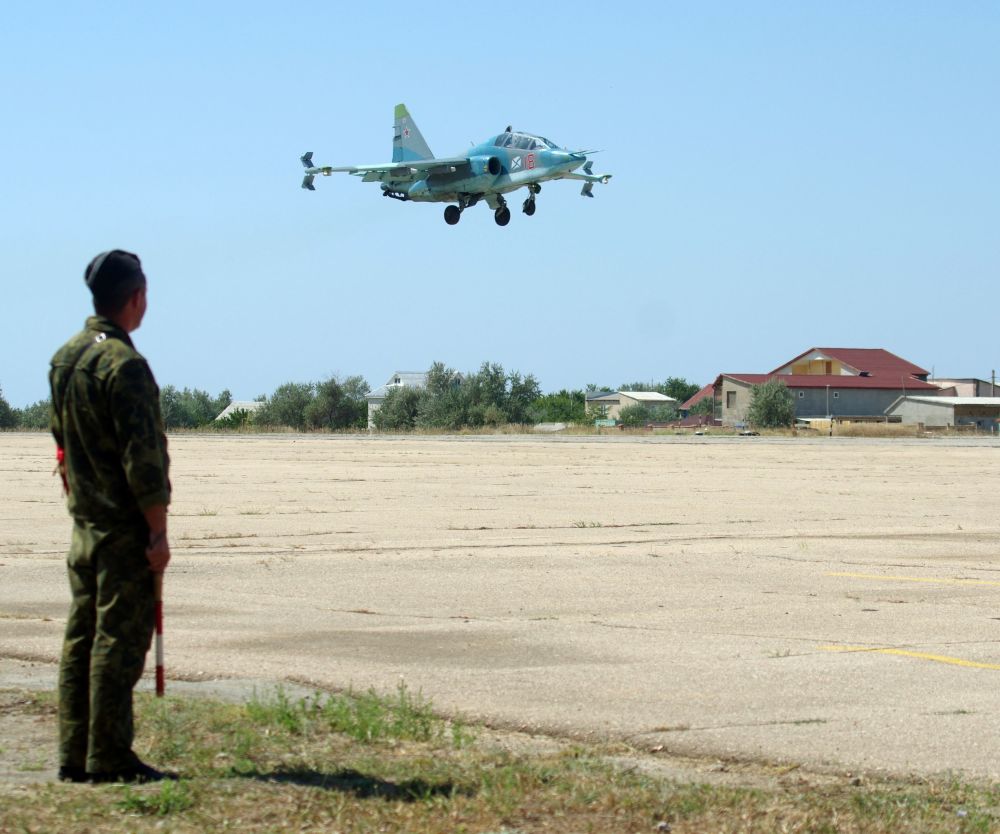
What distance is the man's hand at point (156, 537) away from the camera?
5602 millimetres

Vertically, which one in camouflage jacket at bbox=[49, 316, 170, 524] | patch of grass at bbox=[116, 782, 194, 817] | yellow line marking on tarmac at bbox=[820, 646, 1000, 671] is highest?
camouflage jacket at bbox=[49, 316, 170, 524]

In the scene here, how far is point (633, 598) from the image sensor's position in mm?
12266

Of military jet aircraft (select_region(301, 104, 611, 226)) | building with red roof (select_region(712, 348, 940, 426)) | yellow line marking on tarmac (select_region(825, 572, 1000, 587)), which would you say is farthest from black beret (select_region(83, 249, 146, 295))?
building with red roof (select_region(712, 348, 940, 426))

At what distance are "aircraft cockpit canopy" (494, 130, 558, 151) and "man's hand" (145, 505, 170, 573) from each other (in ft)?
140

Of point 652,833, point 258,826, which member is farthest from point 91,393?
point 652,833

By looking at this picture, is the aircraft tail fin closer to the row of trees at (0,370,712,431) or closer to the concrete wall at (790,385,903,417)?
the row of trees at (0,370,712,431)

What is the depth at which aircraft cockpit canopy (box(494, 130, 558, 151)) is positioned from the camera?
156 ft

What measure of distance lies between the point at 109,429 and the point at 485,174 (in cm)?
4316

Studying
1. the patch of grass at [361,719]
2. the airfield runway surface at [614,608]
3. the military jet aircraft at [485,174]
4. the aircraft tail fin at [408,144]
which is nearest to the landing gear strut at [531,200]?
the military jet aircraft at [485,174]

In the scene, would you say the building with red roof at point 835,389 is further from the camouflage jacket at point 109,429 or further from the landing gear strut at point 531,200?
the camouflage jacket at point 109,429

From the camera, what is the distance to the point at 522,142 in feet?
157

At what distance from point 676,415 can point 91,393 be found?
510ft

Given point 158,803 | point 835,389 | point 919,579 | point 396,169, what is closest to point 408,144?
point 396,169

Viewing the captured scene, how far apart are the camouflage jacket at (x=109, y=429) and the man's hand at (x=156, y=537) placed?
4 cm
